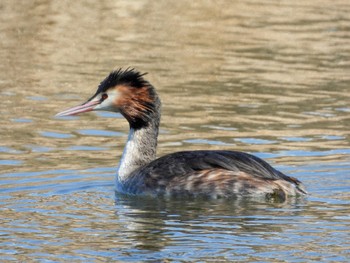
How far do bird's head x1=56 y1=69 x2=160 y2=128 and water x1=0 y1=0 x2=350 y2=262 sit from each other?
788 mm

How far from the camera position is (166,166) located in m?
12.5

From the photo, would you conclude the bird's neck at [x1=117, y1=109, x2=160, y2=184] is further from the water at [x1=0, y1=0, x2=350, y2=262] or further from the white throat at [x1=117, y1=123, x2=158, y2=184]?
the water at [x1=0, y1=0, x2=350, y2=262]

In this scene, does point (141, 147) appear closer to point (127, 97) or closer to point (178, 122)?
point (127, 97)

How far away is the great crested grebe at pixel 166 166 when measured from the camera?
39.5ft

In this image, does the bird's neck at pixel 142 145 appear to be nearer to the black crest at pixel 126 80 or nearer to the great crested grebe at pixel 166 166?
the great crested grebe at pixel 166 166

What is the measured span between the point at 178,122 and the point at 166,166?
15.1ft

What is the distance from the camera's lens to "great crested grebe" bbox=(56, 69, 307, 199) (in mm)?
12055

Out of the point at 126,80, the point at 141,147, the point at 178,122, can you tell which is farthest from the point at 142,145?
the point at 178,122

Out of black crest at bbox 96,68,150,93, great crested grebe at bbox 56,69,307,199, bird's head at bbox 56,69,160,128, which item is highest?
black crest at bbox 96,68,150,93

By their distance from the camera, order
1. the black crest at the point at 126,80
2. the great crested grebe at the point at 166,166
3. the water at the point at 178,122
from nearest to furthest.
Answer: the water at the point at 178,122
the great crested grebe at the point at 166,166
the black crest at the point at 126,80

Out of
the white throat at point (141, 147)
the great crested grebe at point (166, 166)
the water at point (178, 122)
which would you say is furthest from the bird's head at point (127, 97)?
the water at point (178, 122)

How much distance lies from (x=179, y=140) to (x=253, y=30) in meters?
10.9

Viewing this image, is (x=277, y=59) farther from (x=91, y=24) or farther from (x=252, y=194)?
(x=252, y=194)

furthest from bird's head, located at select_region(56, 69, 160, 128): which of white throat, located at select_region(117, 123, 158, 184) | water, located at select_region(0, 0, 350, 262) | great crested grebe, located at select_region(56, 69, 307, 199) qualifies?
water, located at select_region(0, 0, 350, 262)
